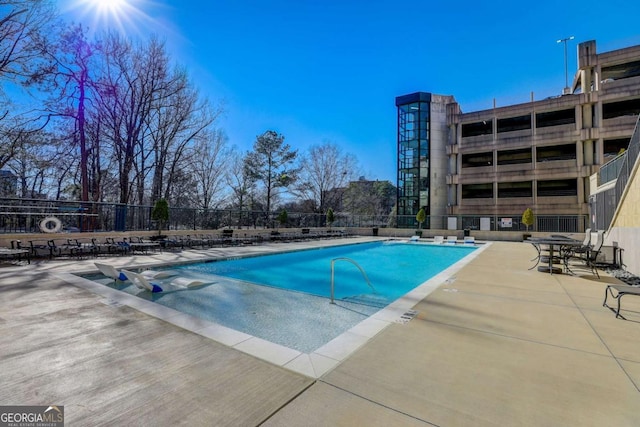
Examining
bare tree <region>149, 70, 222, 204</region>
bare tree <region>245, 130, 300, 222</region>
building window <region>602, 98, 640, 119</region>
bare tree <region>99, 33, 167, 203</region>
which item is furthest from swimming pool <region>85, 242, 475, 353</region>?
building window <region>602, 98, 640, 119</region>

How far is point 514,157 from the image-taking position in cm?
3025

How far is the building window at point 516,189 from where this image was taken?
98.5 ft

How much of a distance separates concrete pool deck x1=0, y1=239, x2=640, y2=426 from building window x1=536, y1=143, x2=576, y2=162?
3131 centimetres

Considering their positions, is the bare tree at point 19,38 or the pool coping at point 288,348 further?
the bare tree at point 19,38

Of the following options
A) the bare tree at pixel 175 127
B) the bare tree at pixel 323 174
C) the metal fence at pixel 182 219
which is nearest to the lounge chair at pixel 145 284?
the metal fence at pixel 182 219

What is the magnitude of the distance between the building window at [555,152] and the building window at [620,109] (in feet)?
10.9

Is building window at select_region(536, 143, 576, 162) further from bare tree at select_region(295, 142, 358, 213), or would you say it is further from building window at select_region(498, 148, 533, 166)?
bare tree at select_region(295, 142, 358, 213)

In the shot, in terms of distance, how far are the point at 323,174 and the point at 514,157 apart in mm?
20121

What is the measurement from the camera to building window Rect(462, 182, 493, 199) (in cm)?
3179

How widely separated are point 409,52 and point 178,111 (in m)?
16.5

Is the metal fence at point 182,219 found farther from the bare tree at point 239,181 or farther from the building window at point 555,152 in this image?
the bare tree at point 239,181

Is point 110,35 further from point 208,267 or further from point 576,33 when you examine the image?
point 576,33

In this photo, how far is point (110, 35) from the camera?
18.1 metres

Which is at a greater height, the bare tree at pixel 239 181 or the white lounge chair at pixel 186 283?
the bare tree at pixel 239 181
